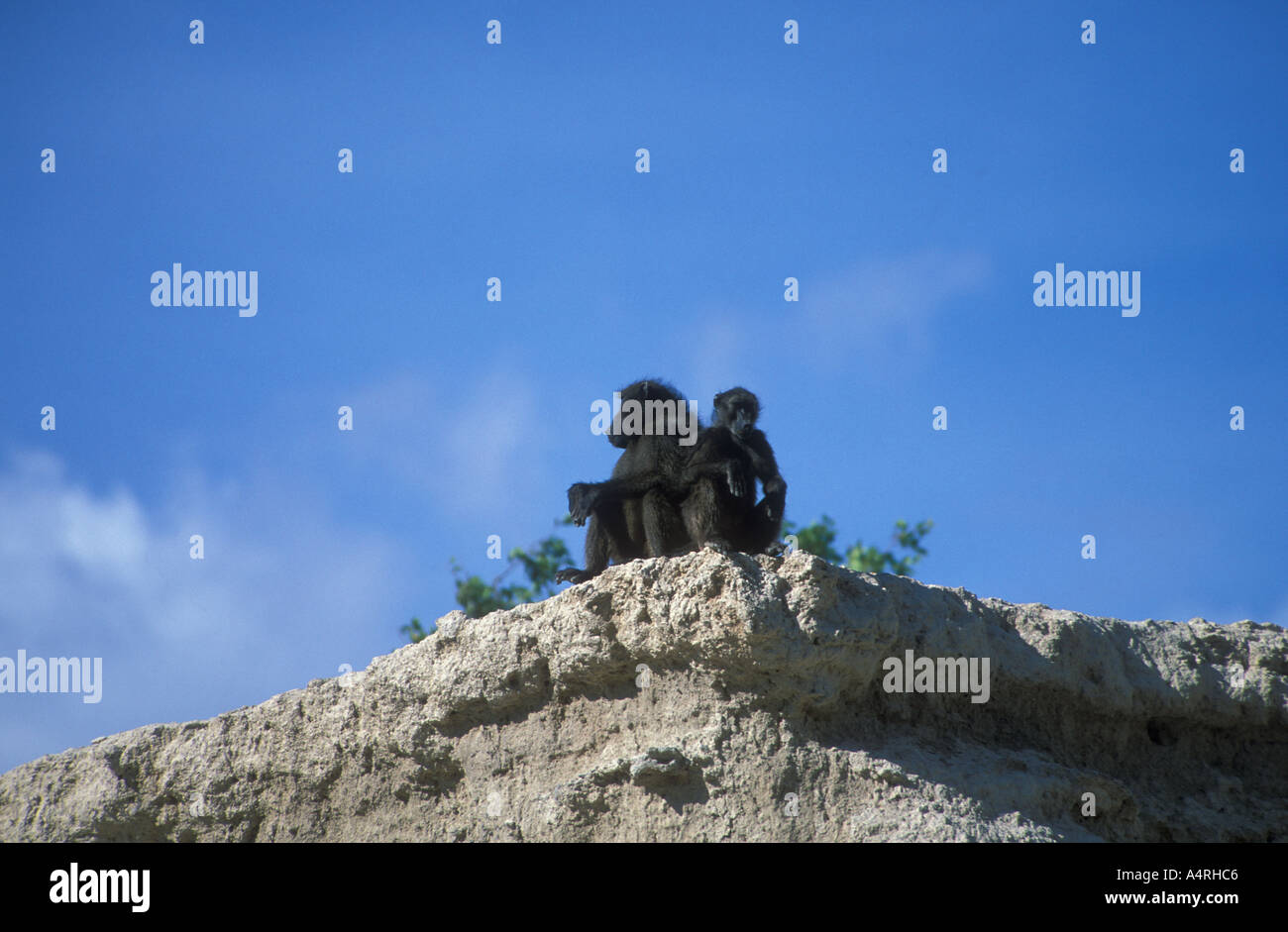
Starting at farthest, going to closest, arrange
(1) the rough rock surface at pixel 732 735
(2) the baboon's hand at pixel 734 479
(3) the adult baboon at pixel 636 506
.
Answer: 1. (3) the adult baboon at pixel 636 506
2. (2) the baboon's hand at pixel 734 479
3. (1) the rough rock surface at pixel 732 735

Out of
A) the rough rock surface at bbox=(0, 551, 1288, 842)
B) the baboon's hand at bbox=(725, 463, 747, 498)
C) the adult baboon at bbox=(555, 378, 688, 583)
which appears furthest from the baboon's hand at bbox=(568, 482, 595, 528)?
the rough rock surface at bbox=(0, 551, 1288, 842)

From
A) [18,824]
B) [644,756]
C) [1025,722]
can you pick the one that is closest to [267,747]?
[18,824]

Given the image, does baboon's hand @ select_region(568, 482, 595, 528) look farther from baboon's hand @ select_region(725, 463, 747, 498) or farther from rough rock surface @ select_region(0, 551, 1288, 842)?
rough rock surface @ select_region(0, 551, 1288, 842)

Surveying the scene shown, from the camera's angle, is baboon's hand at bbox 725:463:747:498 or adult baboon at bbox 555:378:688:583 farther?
adult baboon at bbox 555:378:688:583

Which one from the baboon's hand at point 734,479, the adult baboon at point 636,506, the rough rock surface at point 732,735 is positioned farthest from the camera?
the adult baboon at point 636,506

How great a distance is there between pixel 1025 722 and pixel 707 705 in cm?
190

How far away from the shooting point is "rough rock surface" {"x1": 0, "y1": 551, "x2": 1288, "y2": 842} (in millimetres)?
5754

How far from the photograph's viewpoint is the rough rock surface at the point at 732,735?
575cm
